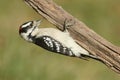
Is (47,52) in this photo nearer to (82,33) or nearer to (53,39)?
(53,39)

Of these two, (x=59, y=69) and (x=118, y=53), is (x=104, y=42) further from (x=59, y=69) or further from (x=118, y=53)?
(x=59, y=69)

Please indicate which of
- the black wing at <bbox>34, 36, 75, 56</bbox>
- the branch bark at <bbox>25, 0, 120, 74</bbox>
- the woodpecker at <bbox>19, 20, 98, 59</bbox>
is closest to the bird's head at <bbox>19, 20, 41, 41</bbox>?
the woodpecker at <bbox>19, 20, 98, 59</bbox>

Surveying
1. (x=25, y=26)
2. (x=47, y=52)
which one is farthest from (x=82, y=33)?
(x=47, y=52)

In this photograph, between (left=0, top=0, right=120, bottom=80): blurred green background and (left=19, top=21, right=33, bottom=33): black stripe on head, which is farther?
(left=0, top=0, right=120, bottom=80): blurred green background

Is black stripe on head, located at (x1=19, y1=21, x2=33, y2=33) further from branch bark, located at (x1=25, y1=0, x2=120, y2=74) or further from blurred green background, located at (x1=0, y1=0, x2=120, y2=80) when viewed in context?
blurred green background, located at (x1=0, y1=0, x2=120, y2=80)

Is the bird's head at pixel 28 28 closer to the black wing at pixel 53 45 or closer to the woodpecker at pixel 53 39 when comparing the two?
the woodpecker at pixel 53 39

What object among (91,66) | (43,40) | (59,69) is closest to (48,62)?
(59,69)
